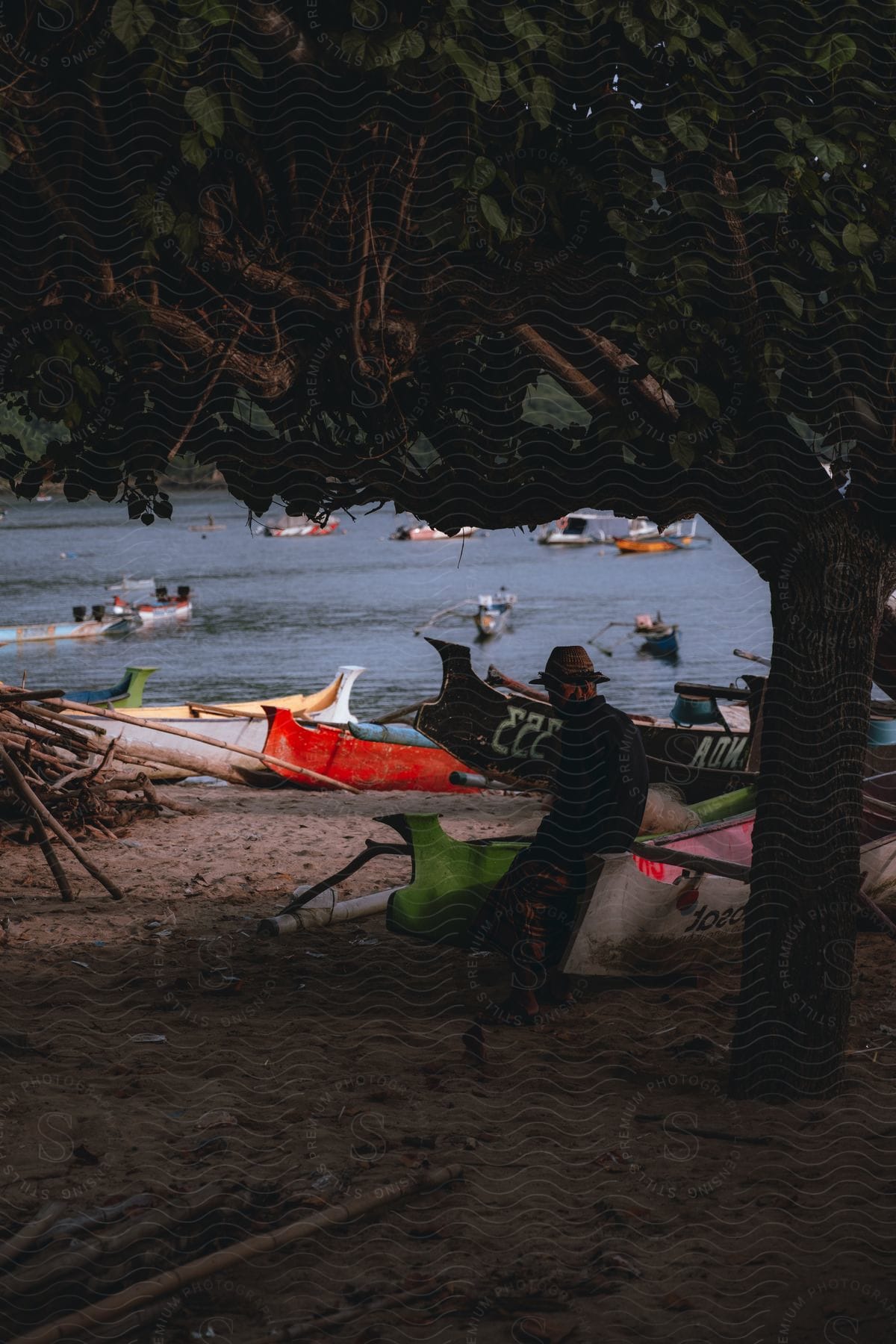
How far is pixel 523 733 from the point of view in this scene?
16.7m

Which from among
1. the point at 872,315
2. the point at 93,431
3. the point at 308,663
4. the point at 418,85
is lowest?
the point at 308,663

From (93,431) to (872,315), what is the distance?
375 centimetres

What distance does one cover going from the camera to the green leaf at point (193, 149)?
4.93 m

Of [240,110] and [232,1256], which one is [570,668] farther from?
[232,1256]

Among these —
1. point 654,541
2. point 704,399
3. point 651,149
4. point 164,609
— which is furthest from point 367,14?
point 654,541

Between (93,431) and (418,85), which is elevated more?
(418,85)

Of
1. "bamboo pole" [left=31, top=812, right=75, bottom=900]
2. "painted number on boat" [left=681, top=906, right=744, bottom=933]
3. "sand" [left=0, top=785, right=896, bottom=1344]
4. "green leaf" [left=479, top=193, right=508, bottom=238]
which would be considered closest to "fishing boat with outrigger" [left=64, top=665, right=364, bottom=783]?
"bamboo pole" [left=31, top=812, right=75, bottom=900]

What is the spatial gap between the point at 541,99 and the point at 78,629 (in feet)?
143

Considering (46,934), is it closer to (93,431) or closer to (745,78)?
(93,431)

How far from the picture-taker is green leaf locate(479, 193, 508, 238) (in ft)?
17.6

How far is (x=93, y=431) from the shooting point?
6066 mm

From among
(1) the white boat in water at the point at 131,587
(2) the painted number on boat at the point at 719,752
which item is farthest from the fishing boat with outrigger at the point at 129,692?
(1) the white boat in water at the point at 131,587

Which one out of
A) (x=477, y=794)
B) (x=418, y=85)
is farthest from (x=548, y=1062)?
(x=477, y=794)

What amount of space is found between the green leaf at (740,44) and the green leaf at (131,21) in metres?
2.49
